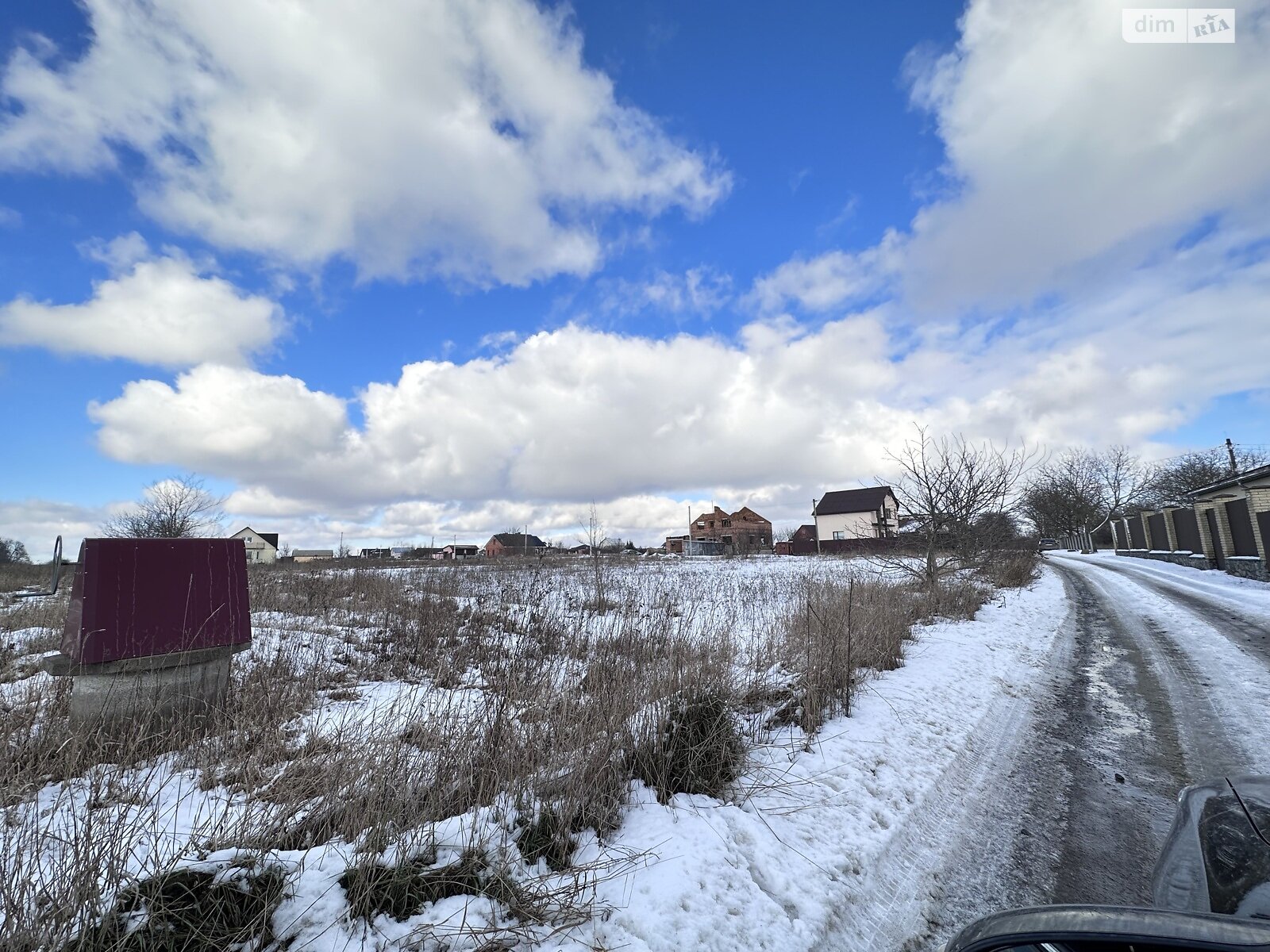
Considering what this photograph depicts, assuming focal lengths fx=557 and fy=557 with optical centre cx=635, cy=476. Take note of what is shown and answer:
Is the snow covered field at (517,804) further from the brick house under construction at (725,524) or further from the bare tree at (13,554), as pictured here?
the brick house under construction at (725,524)

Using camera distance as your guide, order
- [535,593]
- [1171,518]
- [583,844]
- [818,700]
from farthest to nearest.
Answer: [1171,518]
[535,593]
[818,700]
[583,844]

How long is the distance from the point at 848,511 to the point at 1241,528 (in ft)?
157

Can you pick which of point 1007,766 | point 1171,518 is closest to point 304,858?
point 1007,766

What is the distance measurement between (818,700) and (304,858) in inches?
169

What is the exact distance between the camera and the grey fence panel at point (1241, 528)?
65.3 feet

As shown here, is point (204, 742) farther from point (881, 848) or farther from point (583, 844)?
point (881, 848)

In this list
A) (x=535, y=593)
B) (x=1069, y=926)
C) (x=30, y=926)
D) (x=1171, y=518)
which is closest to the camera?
(x=1069, y=926)

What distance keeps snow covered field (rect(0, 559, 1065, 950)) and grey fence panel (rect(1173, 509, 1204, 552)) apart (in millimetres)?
29230

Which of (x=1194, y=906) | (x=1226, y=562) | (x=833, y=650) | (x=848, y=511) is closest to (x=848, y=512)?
(x=848, y=511)

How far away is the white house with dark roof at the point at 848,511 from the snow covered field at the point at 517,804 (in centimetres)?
6157

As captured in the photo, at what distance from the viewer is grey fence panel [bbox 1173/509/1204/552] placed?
26.3 metres

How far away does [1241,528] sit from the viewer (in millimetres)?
20797

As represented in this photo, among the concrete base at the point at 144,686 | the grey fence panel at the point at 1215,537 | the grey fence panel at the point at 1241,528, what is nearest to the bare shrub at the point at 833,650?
the concrete base at the point at 144,686

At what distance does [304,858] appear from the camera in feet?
8.28
